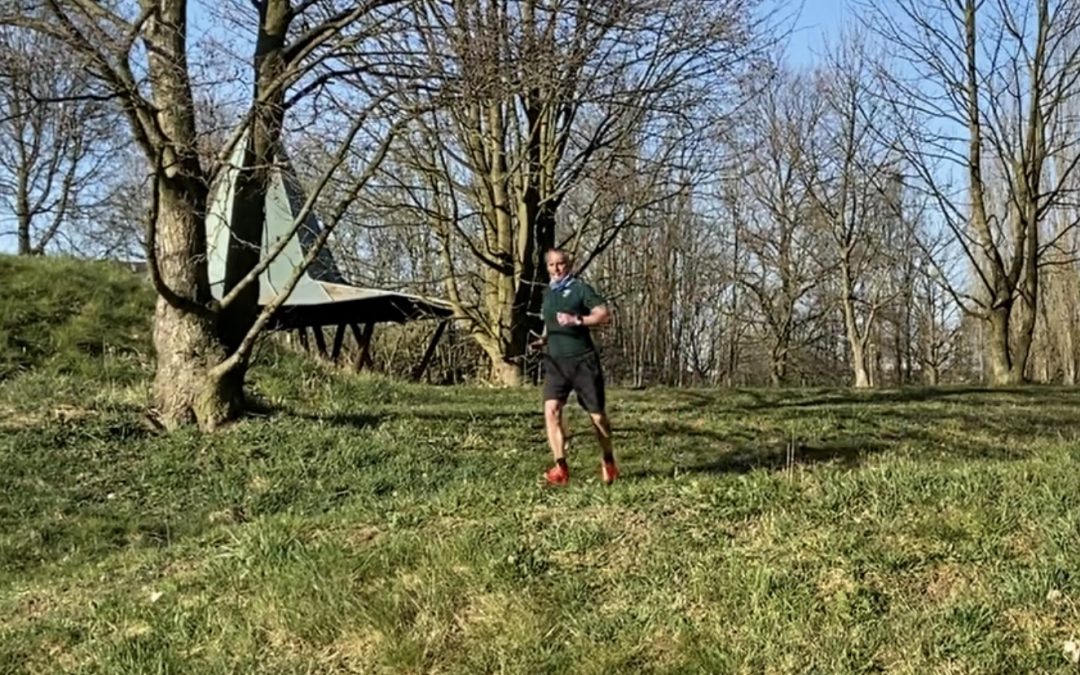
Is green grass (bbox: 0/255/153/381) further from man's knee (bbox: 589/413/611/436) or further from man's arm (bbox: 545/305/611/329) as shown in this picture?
man's knee (bbox: 589/413/611/436)

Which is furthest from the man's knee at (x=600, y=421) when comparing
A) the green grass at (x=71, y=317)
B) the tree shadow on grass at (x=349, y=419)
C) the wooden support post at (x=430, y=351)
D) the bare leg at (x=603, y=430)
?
the wooden support post at (x=430, y=351)

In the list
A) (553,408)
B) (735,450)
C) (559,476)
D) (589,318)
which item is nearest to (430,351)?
(735,450)

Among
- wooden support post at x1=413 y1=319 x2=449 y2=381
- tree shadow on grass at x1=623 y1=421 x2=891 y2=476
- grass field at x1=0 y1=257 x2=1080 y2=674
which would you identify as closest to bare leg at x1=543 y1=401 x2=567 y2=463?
grass field at x1=0 y1=257 x2=1080 y2=674

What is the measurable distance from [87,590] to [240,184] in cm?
632

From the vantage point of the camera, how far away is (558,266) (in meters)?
7.56

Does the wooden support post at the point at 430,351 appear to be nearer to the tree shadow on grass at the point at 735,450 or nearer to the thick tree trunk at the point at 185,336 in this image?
the tree shadow on grass at the point at 735,450

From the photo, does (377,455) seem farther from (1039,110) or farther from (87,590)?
(1039,110)

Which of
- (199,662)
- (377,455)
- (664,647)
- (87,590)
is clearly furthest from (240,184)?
(664,647)

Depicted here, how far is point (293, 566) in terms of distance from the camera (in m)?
4.98

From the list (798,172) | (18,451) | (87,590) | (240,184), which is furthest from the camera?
(798,172)

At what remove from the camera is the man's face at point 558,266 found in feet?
24.8

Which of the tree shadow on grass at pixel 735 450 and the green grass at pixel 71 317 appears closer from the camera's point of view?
the tree shadow on grass at pixel 735 450

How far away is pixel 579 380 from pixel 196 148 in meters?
4.67

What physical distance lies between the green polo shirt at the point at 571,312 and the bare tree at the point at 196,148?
2853 millimetres
